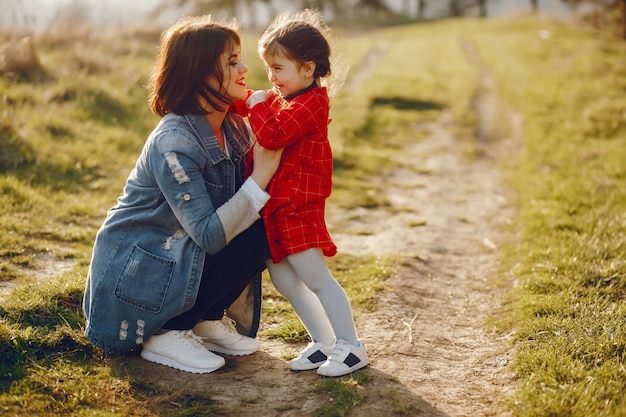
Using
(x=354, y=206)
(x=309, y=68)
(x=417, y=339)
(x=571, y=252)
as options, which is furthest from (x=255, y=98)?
(x=354, y=206)

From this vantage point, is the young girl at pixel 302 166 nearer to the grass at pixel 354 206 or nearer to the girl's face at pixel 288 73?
the girl's face at pixel 288 73

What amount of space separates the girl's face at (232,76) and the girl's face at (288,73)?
0.53 ft

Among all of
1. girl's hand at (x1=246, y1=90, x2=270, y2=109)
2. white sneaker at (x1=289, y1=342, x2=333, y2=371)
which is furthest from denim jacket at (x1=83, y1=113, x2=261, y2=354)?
white sneaker at (x1=289, y1=342, x2=333, y2=371)

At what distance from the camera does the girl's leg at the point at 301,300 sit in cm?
353

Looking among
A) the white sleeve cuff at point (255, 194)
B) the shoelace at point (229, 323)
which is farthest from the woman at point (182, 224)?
the shoelace at point (229, 323)

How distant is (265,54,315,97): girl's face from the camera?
335 cm

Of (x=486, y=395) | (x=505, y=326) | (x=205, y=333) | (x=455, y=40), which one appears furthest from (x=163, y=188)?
(x=455, y=40)

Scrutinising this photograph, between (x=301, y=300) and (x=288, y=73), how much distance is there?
3.76 feet

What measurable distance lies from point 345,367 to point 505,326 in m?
1.22

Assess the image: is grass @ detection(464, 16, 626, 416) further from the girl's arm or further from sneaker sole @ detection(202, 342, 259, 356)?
the girl's arm

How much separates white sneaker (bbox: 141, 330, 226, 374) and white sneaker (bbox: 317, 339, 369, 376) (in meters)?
0.56

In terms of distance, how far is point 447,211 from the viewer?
6.93 meters

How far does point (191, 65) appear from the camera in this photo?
3.33 meters

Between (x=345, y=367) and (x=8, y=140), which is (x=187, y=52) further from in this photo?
(x=8, y=140)
